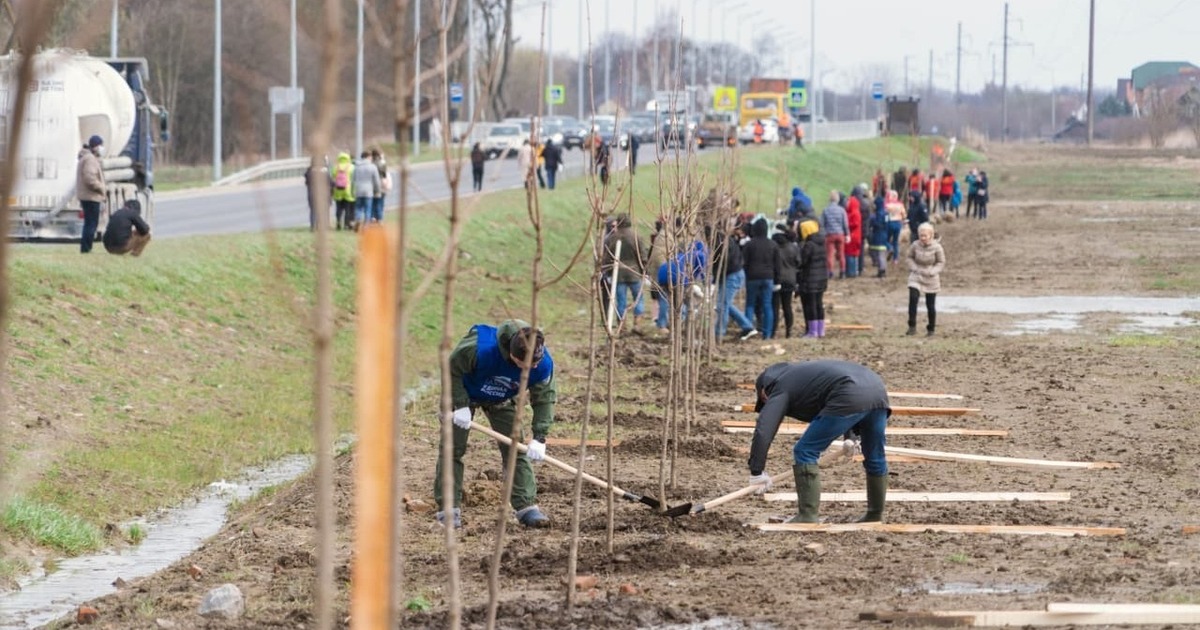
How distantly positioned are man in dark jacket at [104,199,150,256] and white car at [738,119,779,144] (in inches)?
2089

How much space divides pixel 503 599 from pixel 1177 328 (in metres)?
16.4

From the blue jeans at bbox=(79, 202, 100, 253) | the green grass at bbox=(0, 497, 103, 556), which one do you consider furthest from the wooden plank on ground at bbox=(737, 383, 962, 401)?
the blue jeans at bbox=(79, 202, 100, 253)

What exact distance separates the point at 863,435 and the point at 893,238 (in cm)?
2234

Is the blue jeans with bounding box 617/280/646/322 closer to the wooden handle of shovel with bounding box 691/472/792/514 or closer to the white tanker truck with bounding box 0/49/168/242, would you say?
the white tanker truck with bounding box 0/49/168/242

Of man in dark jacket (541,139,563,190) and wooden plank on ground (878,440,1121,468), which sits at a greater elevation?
man in dark jacket (541,139,563,190)

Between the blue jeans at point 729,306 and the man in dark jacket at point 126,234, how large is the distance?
750 centimetres

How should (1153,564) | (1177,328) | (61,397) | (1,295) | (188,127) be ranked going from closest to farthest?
(1,295)
(1153,564)
(61,397)
(1177,328)
(188,127)

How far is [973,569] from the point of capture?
8.92 m

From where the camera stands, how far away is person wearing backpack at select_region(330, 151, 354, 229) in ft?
89.5

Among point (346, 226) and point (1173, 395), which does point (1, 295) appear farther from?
point (346, 226)

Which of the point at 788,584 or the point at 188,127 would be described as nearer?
the point at 788,584

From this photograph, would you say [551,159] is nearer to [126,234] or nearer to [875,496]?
[126,234]

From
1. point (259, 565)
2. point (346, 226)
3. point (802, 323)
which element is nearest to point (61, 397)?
point (259, 565)

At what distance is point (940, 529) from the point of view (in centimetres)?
1004
